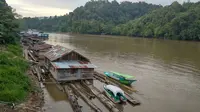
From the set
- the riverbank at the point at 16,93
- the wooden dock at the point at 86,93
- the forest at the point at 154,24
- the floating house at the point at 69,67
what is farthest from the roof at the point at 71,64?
the forest at the point at 154,24

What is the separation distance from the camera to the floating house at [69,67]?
25.9 metres

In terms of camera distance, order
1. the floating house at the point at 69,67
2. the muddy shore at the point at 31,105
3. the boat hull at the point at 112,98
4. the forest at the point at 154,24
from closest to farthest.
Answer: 1. the muddy shore at the point at 31,105
2. the boat hull at the point at 112,98
3. the floating house at the point at 69,67
4. the forest at the point at 154,24

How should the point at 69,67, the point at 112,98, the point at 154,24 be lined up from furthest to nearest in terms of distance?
the point at 154,24, the point at 69,67, the point at 112,98

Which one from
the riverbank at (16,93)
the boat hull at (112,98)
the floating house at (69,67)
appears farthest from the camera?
the floating house at (69,67)

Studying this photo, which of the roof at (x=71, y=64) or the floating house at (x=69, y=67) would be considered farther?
the roof at (x=71, y=64)

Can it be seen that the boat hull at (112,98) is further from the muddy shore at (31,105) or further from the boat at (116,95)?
the muddy shore at (31,105)

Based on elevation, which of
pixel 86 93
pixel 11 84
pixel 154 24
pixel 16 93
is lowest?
pixel 86 93

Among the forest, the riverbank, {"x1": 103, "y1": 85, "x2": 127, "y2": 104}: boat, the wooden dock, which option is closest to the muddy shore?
the riverbank

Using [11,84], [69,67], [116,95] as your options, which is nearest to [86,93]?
[116,95]

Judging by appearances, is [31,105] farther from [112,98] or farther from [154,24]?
[154,24]

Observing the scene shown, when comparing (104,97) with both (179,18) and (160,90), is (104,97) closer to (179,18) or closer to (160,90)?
(160,90)

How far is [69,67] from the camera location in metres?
25.7

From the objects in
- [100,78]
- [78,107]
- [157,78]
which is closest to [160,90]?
[157,78]

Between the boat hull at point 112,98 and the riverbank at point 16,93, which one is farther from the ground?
the riverbank at point 16,93
